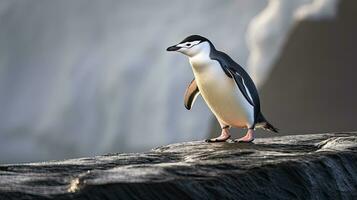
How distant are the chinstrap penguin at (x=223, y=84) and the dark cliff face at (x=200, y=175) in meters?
0.14

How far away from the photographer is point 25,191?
0.72 metres

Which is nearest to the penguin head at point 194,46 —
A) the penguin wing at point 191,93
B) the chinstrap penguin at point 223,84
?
the chinstrap penguin at point 223,84

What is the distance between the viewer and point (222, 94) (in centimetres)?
124

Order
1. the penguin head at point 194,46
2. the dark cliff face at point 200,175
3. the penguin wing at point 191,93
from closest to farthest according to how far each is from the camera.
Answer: the dark cliff face at point 200,175
the penguin head at point 194,46
the penguin wing at point 191,93

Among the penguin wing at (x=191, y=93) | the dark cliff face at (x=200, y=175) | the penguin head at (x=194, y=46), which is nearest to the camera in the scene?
the dark cliff face at (x=200, y=175)

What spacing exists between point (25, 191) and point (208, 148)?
1.40ft

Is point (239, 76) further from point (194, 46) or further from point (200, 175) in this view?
point (200, 175)

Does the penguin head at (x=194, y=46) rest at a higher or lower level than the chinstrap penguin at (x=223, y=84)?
higher

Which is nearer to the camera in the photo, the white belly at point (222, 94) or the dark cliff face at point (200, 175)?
the dark cliff face at point (200, 175)

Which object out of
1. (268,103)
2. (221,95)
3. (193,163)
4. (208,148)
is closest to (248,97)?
(221,95)

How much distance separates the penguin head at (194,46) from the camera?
121cm

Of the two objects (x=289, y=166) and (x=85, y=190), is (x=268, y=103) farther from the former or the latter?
(x=85, y=190)

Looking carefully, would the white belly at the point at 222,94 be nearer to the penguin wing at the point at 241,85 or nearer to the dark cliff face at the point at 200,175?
the penguin wing at the point at 241,85

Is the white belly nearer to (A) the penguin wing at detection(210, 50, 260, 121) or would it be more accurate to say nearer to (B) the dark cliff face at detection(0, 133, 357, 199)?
(A) the penguin wing at detection(210, 50, 260, 121)
